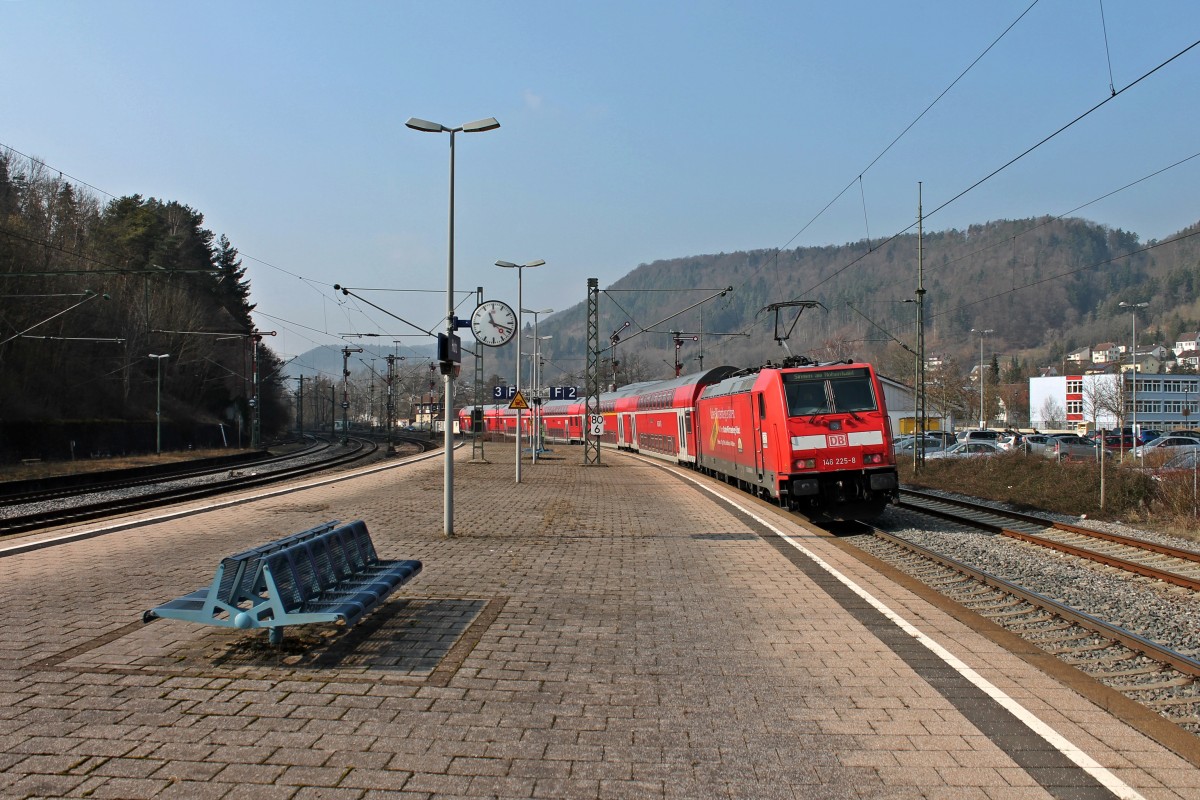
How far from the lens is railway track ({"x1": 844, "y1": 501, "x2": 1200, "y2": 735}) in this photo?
251 inches

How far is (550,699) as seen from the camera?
5.27 m

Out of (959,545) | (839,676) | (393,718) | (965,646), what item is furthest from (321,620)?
(959,545)

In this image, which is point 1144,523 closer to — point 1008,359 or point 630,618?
point 630,618

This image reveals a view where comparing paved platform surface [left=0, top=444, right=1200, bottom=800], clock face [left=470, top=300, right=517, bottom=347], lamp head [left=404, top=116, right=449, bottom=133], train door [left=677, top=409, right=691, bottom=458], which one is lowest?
paved platform surface [left=0, top=444, right=1200, bottom=800]

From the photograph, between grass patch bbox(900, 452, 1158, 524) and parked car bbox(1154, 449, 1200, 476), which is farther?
parked car bbox(1154, 449, 1200, 476)

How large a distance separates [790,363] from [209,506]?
1142cm

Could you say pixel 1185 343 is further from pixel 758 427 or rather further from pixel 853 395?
pixel 853 395

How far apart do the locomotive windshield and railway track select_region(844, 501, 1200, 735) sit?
7.22ft

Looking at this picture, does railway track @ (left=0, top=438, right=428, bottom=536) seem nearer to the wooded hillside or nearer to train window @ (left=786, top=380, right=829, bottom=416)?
the wooded hillside

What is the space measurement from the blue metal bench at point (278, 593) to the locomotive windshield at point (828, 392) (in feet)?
32.6

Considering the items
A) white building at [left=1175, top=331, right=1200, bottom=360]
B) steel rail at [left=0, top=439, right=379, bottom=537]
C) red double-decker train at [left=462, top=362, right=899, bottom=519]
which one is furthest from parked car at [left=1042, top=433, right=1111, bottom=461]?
white building at [left=1175, top=331, right=1200, bottom=360]

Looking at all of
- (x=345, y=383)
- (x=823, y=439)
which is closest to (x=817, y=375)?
(x=823, y=439)

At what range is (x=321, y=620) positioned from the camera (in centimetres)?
584

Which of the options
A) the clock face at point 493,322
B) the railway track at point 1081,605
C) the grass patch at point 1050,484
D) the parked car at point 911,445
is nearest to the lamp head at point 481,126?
the clock face at point 493,322
